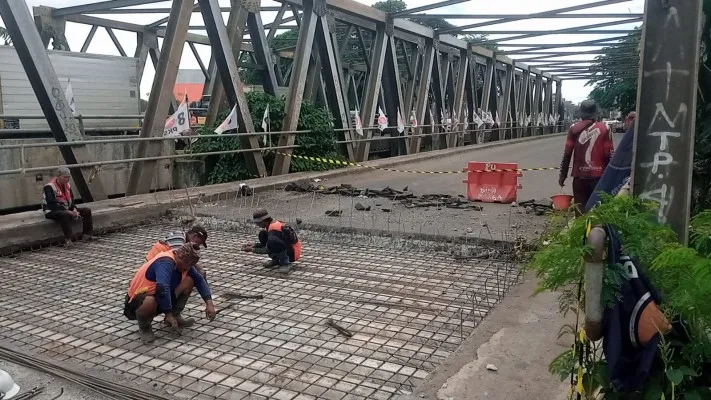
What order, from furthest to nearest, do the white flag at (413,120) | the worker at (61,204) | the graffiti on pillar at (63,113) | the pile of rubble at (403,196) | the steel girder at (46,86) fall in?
1. the white flag at (413,120)
2. the pile of rubble at (403,196)
3. the graffiti on pillar at (63,113)
4. the steel girder at (46,86)
5. the worker at (61,204)

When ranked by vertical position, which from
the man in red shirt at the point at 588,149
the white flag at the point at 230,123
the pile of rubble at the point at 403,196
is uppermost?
the white flag at the point at 230,123

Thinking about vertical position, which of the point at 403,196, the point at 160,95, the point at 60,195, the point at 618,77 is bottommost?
the point at 403,196

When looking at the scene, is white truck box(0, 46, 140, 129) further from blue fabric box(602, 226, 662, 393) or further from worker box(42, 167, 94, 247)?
blue fabric box(602, 226, 662, 393)

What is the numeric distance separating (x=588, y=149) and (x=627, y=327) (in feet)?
14.0

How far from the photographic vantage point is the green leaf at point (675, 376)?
80.0 inches

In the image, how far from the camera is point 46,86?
834 cm

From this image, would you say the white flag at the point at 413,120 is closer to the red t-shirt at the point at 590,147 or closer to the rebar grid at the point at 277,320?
the rebar grid at the point at 277,320

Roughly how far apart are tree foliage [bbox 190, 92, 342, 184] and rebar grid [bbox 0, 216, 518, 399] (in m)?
5.71

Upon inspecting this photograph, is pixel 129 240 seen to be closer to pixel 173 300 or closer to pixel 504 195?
pixel 173 300

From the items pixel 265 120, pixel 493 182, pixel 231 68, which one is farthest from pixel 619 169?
pixel 265 120

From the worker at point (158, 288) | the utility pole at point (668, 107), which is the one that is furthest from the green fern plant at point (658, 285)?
the worker at point (158, 288)

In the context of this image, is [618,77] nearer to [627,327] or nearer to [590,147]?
[590,147]

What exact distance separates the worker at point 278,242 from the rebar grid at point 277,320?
0.48 feet

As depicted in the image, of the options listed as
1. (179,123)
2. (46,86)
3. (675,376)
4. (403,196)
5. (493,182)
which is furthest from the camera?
(403,196)
